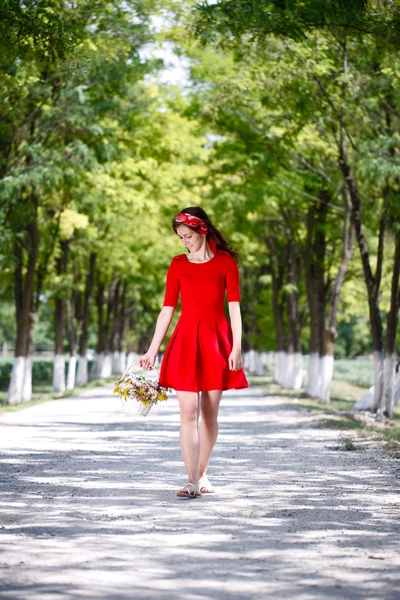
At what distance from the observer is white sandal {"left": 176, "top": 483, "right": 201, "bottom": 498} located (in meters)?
8.34

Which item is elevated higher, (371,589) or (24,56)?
(24,56)

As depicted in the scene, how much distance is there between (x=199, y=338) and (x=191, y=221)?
3.01 ft

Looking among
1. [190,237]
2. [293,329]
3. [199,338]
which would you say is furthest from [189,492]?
[293,329]

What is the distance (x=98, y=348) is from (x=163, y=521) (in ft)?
134

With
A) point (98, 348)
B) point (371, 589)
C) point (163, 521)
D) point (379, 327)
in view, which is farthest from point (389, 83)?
point (98, 348)

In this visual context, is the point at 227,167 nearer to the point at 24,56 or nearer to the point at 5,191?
the point at 5,191

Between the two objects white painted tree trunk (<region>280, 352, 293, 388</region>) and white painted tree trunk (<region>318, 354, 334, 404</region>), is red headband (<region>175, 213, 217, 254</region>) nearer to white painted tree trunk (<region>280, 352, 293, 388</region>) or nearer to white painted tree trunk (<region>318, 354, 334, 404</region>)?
white painted tree trunk (<region>318, 354, 334, 404</region>)

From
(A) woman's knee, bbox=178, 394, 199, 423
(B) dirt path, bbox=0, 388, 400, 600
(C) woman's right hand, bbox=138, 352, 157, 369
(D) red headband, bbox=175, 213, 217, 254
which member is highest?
(D) red headband, bbox=175, 213, 217, 254

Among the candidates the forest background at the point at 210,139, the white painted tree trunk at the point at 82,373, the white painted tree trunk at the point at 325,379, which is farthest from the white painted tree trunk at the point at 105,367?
the white painted tree trunk at the point at 325,379

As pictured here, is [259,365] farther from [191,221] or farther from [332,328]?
[191,221]

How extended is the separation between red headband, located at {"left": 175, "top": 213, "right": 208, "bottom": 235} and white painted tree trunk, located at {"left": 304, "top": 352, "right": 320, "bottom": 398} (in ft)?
73.6

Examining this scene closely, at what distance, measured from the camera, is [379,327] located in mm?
21891

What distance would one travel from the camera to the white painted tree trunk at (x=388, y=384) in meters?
20.8

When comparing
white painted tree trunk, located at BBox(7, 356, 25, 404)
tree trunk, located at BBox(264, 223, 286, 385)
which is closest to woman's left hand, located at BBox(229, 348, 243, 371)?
white painted tree trunk, located at BBox(7, 356, 25, 404)
